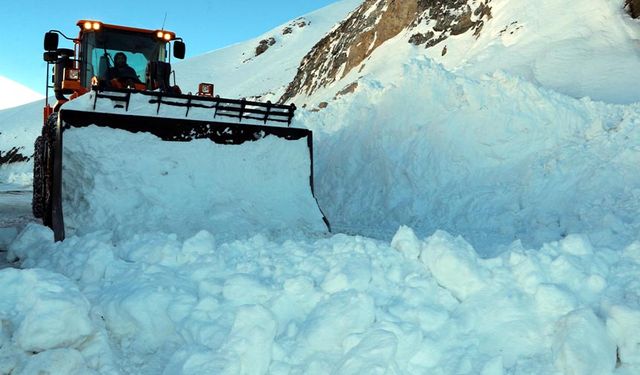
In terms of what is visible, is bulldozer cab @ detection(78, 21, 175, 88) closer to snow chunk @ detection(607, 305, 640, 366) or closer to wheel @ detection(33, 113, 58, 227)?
wheel @ detection(33, 113, 58, 227)

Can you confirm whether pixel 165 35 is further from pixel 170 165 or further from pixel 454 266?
pixel 454 266

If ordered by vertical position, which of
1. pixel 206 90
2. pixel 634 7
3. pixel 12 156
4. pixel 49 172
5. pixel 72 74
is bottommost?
pixel 12 156

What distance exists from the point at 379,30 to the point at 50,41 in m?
19.0

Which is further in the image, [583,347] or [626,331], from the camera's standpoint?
[626,331]

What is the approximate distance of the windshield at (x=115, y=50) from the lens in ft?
25.2

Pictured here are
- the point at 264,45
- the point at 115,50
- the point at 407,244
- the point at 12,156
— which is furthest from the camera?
the point at 264,45

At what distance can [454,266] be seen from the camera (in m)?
3.56

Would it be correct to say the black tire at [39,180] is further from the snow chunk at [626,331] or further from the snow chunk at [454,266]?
the snow chunk at [626,331]

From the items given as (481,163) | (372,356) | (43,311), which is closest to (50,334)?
(43,311)

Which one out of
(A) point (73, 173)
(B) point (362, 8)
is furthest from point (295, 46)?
(A) point (73, 173)

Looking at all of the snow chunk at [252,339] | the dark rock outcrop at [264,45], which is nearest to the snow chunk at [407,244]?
the snow chunk at [252,339]

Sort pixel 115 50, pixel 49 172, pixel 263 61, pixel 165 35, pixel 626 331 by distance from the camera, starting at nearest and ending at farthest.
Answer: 1. pixel 626 331
2. pixel 49 172
3. pixel 115 50
4. pixel 165 35
5. pixel 263 61

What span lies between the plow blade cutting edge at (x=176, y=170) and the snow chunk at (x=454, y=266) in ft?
8.70

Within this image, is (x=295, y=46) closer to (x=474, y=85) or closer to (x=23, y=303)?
(x=474, y=85)
